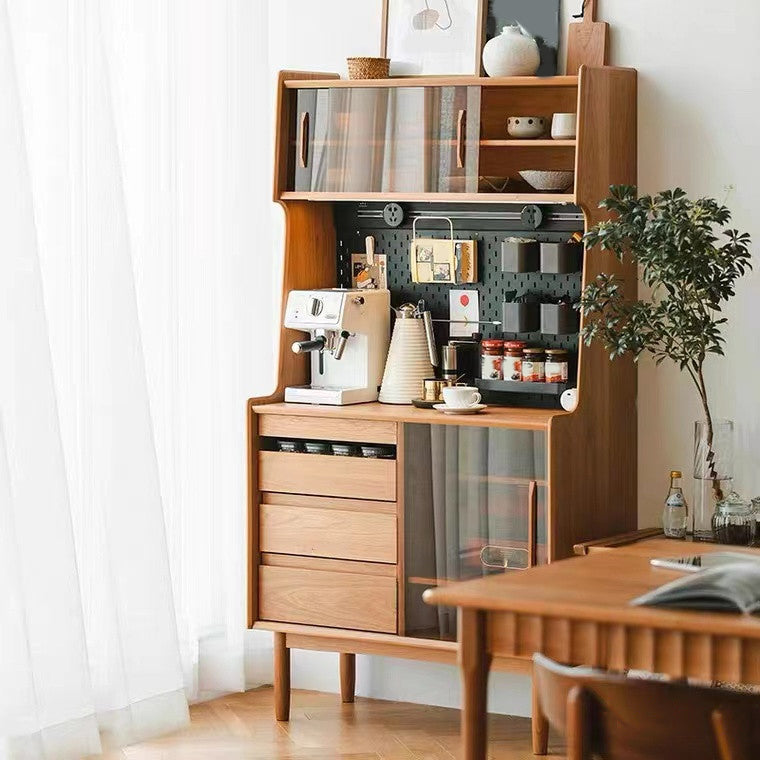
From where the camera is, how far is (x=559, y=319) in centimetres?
440

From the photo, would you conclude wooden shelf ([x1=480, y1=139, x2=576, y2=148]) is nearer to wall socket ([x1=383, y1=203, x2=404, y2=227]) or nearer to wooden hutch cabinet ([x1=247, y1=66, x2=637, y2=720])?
wooden hutch cabinet ([x1=247, y1=66, x2=637, y2=720])

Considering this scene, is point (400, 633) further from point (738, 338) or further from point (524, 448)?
point (738, 338)

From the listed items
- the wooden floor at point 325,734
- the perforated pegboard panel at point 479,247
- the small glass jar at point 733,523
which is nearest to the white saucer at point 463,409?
the perforated pegboard panel at point 479,247

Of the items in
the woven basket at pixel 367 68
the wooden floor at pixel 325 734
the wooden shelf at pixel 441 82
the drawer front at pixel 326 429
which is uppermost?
the woven basket at pixel 367 68

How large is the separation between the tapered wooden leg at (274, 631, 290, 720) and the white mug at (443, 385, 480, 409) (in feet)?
2.92

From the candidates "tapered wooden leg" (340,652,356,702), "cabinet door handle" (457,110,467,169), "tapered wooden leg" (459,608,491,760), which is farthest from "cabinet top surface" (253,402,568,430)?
"tapered wooden leg" (459,608,491,760)

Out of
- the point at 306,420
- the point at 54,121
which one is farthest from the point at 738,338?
the point at 54,121

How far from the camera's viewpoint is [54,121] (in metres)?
4.24

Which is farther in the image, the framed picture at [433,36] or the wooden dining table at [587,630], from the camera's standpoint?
the framed picture at [433,36]

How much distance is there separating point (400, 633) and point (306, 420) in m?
0.67

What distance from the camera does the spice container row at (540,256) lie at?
14.5ft

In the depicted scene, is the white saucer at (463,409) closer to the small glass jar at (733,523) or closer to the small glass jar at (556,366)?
the small glass jar at (556,366)

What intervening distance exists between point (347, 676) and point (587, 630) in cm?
216

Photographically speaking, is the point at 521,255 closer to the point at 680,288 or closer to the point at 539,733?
the point at 680,288
